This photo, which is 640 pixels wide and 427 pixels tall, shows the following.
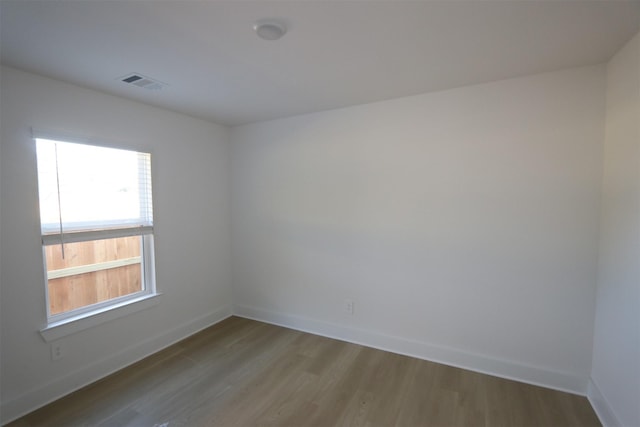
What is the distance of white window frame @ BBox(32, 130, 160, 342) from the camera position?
2125 mm

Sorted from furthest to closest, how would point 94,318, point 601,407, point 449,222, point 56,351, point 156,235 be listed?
point 156,235, point 449,222, point 94,318, point 56,351, point 601,407

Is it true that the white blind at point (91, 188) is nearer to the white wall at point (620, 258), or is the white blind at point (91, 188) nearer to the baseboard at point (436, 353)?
the baseboard at point (436, 353)

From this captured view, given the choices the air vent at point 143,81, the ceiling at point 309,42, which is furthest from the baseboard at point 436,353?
the air vent at point 143,81

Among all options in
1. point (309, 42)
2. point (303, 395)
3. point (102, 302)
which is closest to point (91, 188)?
point (102, 302)

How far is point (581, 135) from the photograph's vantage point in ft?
6.77

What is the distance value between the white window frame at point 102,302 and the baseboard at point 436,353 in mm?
1299

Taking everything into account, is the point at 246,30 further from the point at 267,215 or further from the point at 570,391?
the point at 570,391

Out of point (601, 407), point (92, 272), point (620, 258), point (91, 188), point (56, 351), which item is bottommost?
point (601, 407)

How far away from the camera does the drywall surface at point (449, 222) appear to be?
6.96ft

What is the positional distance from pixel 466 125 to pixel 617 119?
0.90 m

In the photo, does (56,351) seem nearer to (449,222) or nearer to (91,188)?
(91,188)

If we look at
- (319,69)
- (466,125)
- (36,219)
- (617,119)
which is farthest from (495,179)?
(36,219)

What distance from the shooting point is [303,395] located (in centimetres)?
218

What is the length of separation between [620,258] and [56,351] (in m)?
3.91
